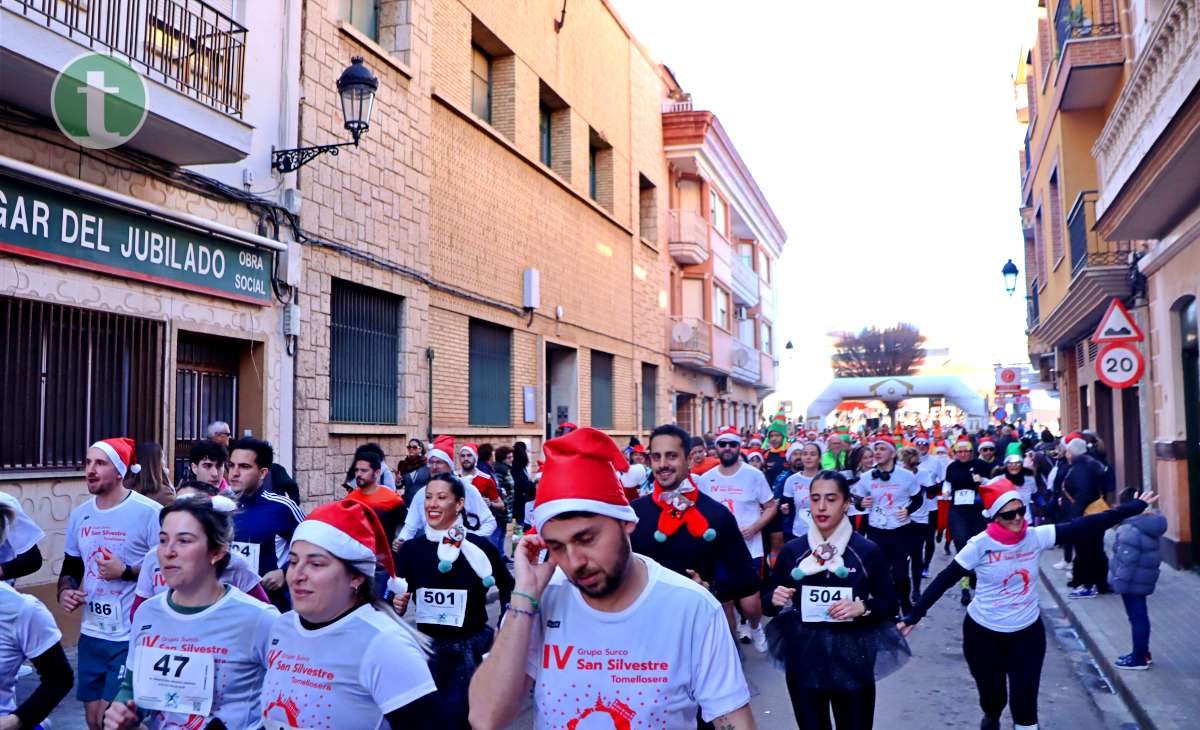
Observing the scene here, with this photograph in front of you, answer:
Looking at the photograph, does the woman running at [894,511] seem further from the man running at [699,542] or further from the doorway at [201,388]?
the doorway at [201,388]

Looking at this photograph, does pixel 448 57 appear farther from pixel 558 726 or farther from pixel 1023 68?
pixel 1023 68

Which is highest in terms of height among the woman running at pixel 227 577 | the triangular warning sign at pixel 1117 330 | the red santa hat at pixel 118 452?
the triangular warning sign at pixel 1117 330

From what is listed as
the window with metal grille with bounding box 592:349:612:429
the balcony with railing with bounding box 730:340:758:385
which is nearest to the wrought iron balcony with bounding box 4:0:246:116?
the window with metal grille with bounding box 592:349:612:429

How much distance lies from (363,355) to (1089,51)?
11.5 metres

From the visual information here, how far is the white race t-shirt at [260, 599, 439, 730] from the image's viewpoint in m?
3.15

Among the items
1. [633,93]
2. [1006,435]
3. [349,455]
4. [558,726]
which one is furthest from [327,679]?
[633,93]

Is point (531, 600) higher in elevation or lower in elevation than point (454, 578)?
higher

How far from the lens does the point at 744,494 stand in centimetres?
934

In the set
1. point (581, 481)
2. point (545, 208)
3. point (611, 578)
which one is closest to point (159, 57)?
point (581, 481)

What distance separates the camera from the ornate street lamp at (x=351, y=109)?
38.5 feet

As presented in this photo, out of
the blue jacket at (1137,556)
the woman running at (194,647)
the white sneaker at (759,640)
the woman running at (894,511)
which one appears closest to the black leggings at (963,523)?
the woman running at (894,511)

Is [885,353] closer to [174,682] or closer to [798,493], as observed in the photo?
[798,493]

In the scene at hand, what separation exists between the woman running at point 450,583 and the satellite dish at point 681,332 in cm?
2392

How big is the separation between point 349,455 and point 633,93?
16.3 meters
